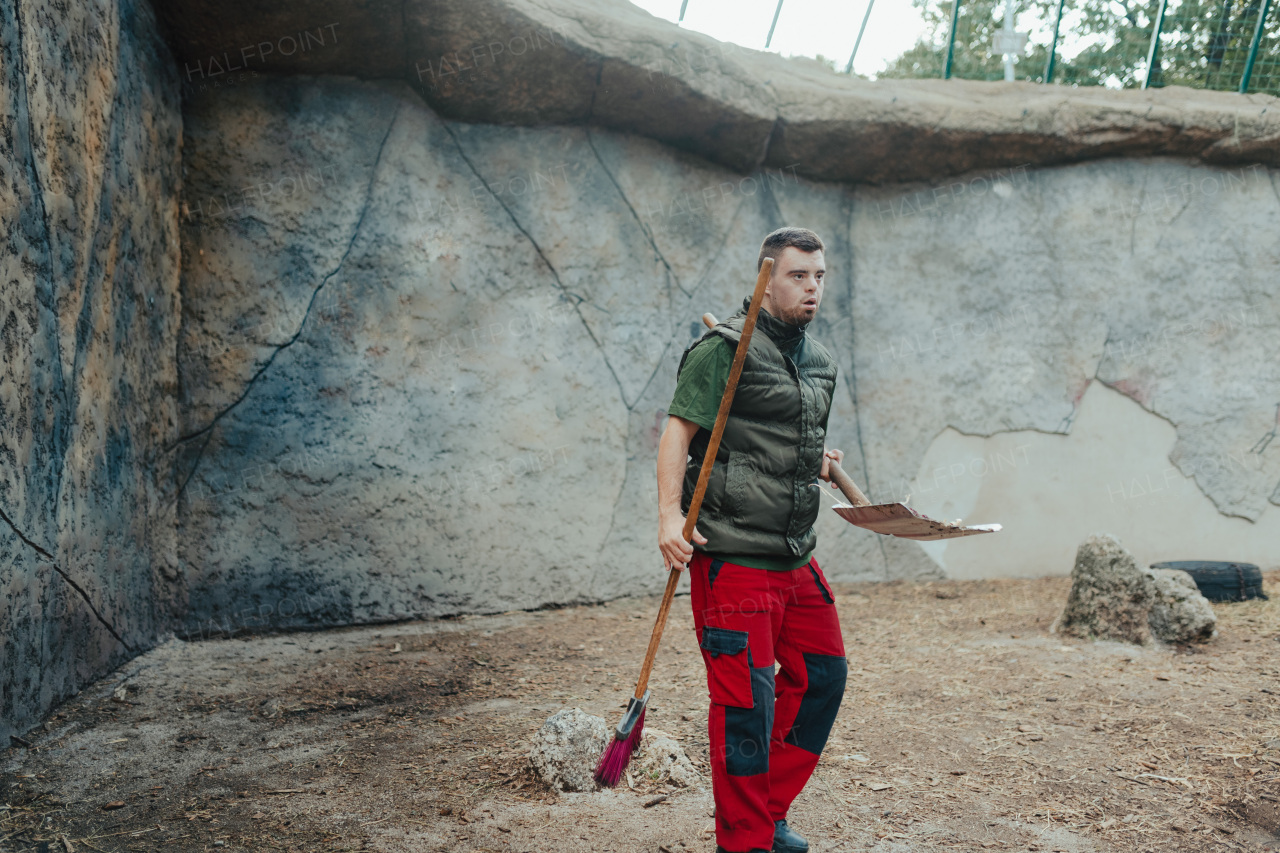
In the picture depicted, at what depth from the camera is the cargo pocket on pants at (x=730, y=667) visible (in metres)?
2.11

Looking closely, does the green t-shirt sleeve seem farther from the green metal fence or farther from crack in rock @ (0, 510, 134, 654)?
the green metal fence

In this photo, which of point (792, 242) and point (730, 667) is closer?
point (730, 667)

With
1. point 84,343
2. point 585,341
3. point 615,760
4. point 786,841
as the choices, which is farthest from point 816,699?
point 585,341

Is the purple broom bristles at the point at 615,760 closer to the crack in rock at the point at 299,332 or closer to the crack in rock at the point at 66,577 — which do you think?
the crack in rock at the point at 66,577

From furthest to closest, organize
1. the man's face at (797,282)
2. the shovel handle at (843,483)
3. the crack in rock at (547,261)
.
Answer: the crack in rock at (547,261) → the shovel handle at (843,483) → the man's face at (797,282)

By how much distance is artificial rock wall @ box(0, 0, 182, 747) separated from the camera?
295cm

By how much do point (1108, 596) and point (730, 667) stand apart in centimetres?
330

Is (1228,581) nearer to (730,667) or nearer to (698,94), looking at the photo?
(698,94)

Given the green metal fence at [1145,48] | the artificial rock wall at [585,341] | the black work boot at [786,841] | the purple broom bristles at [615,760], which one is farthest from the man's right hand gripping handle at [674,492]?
the green metal fence at [1145,48]

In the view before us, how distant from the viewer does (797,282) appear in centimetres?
234

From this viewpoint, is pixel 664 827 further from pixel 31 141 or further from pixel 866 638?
pixel 31 141

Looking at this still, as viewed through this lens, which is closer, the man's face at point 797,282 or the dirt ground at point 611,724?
the man's face at point 797,282

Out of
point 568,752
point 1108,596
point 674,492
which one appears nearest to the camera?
point 674,492

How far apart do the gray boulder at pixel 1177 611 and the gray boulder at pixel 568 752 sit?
3.20 meters
